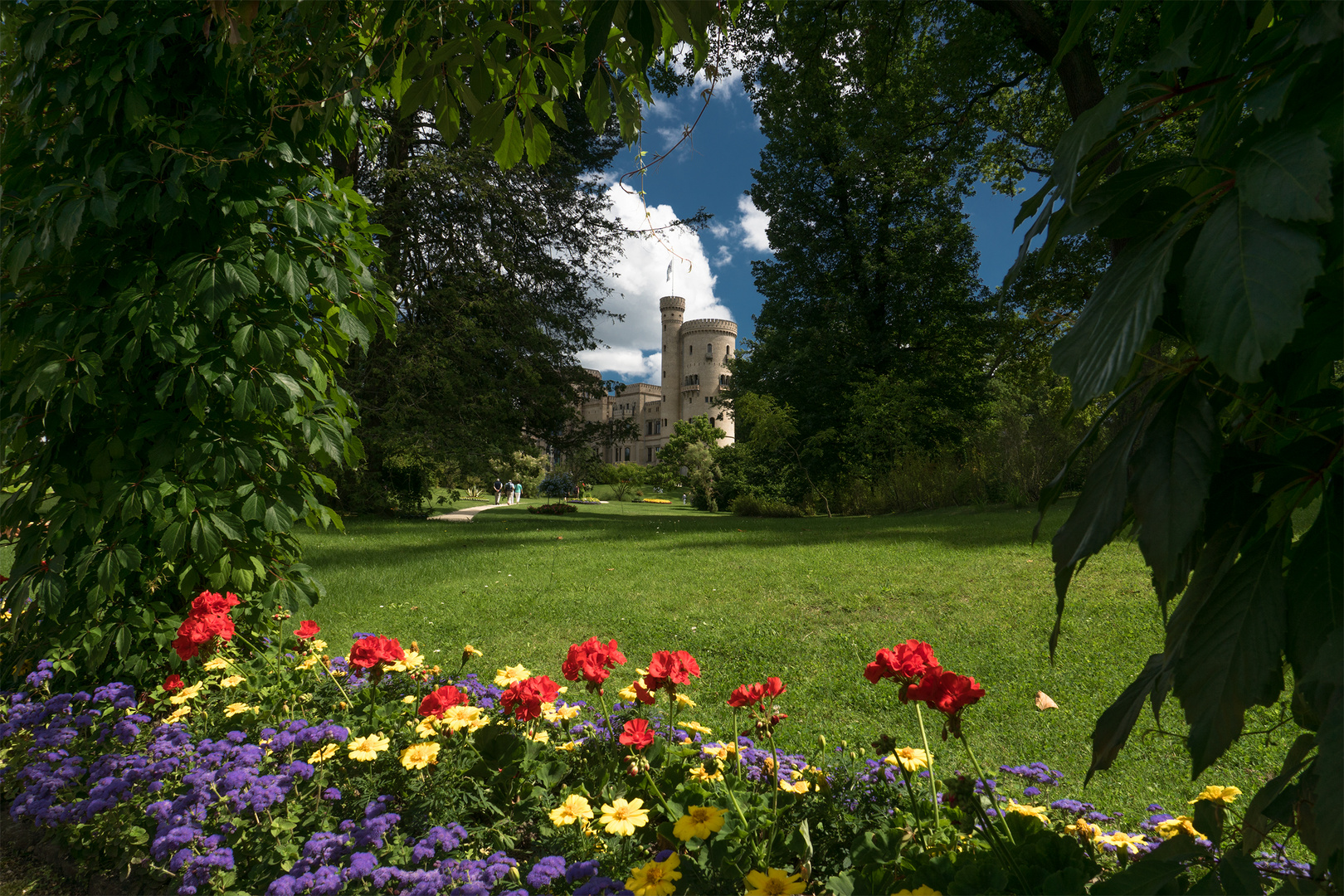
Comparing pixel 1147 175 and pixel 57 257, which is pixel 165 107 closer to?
pixel 57 257

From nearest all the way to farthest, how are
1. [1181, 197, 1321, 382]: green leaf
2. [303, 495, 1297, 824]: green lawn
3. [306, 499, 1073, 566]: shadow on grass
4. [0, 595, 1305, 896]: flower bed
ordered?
1. [1181, 197, 1321, 382]: green leaf
2. [0, 595, 1305, 896]: flower bed
3. [303, 495, 1297, 824]: green lawn
4. [306, 499, 1073, 566]: shadow on grass

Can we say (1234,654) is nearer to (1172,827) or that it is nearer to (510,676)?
(1172,827)

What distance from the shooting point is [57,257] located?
2410 millimetres

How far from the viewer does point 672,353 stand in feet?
201

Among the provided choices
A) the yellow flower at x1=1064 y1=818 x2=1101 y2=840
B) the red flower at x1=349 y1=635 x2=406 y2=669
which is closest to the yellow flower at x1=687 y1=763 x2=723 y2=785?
the yellow flower at x1=1064 y1=818 x2=1101 y2=840

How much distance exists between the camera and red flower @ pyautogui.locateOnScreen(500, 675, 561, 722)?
68.3 inches

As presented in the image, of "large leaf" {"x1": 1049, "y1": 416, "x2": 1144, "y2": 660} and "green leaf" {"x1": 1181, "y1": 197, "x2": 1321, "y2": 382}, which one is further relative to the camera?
"large leaf" {"x1": 1049, "y1": 416, "x2": 1144, "y2": 660}

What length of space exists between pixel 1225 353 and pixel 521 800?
6.17ft

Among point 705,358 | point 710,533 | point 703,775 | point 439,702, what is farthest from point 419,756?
point 705,358

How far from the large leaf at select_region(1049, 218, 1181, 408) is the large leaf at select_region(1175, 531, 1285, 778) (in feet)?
0.87

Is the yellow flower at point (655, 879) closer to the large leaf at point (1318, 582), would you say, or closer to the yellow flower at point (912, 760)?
the yellow flower at point (912, 760)

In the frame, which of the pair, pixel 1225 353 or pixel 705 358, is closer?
pixel 1225 353

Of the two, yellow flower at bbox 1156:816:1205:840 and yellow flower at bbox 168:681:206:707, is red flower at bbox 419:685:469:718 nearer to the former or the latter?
yellow flower at bbox 168:681:206:707

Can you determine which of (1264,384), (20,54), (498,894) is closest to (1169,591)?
(1264,384)
